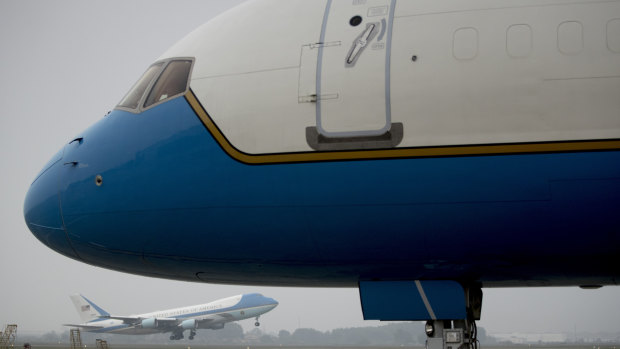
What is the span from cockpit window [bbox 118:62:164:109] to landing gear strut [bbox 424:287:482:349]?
3.28m

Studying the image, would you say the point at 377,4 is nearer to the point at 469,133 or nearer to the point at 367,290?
the point at 469,133

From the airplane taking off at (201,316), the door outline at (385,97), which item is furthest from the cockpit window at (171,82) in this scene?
the airplane taking off at (201,316)

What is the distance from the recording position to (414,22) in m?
5.31

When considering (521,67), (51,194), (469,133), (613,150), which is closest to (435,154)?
(469,133)

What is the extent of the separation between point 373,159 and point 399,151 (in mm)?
206

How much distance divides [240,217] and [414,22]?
205 centimetres

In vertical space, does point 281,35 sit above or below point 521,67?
above

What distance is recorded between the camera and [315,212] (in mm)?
5363

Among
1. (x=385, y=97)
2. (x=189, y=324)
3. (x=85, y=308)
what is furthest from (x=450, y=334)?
(x=85, y=308)

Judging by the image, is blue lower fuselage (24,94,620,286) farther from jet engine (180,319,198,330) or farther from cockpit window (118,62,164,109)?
jet engine (180,319,198,330)

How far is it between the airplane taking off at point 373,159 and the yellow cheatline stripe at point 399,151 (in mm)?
12

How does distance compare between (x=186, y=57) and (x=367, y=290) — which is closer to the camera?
(x=367, y=290)

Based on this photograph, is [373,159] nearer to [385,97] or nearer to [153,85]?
[385,97]

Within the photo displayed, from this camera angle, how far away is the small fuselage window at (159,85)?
20.1ft
